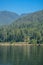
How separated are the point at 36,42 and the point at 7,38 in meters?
39.8

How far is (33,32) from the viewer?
7717 inches

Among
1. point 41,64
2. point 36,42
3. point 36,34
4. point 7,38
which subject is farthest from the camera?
point 7,38

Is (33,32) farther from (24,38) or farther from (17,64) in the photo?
(17,64)

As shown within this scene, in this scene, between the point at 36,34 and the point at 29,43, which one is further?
the point at 36,34

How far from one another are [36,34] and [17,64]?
12637 cm

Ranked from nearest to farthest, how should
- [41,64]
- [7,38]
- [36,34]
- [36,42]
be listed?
[41,64], [36,42], [36,34], [7,38]

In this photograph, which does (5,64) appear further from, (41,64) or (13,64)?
(41,64)

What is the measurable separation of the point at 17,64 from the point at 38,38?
379 feet

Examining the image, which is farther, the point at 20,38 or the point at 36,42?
the point at 20,38

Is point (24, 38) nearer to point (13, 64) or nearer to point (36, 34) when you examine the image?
point (36, 34)

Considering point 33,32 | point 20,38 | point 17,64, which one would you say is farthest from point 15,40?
point 17,64

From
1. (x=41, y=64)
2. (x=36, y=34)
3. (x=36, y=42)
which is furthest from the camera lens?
(x=36, y=34)

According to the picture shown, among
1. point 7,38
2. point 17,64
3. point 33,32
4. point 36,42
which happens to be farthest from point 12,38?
point 17,64

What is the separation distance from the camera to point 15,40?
620ft
